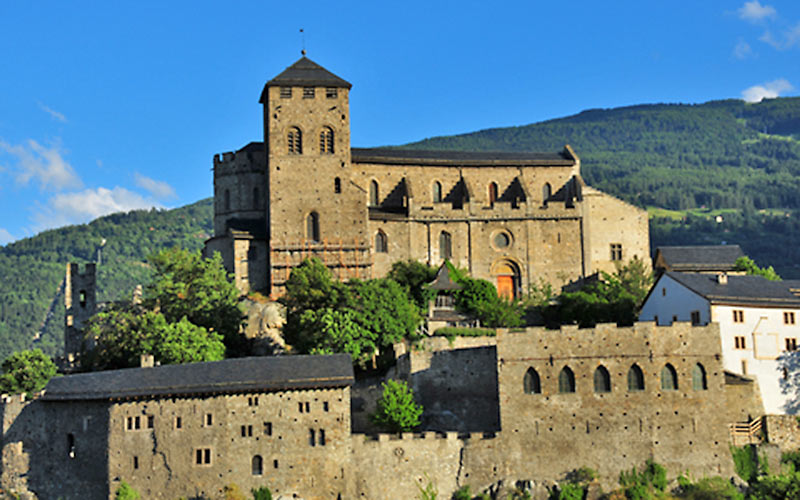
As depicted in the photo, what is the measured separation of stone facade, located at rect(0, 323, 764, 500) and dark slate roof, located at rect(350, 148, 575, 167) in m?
33.6

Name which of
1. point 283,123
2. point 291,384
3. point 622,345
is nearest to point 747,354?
point 622,345

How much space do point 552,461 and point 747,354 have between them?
543 inches

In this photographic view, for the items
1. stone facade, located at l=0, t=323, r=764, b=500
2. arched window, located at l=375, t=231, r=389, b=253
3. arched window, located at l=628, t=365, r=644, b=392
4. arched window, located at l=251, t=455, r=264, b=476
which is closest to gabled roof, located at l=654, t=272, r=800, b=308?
stone facade, located at l=0, t=323, r=764, b=500

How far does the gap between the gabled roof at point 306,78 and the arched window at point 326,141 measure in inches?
143

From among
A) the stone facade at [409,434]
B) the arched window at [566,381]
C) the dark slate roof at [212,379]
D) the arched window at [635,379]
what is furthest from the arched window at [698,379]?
the dark slate roof at [212,379]

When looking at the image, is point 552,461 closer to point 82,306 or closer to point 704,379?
point 704,379

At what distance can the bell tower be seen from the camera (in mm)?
80562

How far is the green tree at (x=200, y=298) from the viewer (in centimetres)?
7094

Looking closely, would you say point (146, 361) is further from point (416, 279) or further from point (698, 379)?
point (698, 379)

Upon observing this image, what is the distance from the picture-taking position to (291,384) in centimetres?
5534

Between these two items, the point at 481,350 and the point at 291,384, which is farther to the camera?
the point at 481,350

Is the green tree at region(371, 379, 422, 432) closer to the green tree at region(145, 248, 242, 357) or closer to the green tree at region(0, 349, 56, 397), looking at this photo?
the green tree at region(145, 248, 242, 357)

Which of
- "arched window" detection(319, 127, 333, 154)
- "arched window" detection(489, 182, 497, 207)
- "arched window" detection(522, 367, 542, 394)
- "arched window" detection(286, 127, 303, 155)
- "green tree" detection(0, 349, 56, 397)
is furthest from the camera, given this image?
"arched window" detection(489, 182, 497, 207)

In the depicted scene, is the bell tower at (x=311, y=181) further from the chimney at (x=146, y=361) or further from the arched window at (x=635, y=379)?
the arched window at (x=635, y=379)
